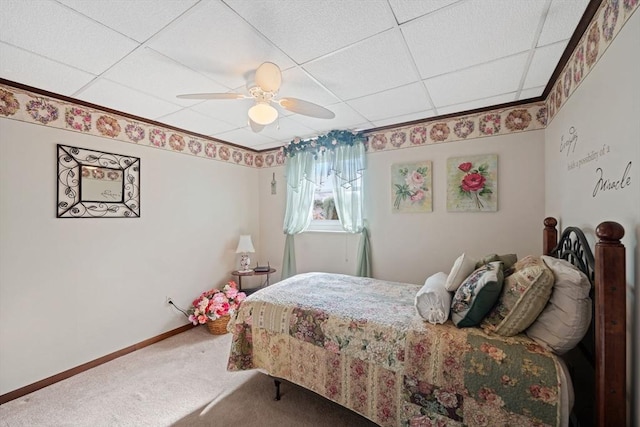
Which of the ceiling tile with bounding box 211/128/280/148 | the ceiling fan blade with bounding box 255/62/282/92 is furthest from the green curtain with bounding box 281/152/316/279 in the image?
the ceiling fan blade with bounding box 255/62/282/92

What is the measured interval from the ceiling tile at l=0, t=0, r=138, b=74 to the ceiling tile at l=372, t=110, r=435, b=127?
2.20m

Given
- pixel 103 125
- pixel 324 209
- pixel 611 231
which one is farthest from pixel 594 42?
pixel 103 125

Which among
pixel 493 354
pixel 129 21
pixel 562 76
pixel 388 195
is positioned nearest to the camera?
pixel 493 354

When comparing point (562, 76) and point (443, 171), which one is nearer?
point (562, 76)

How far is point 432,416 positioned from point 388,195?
6.98ft

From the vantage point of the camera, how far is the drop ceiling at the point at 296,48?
129cm

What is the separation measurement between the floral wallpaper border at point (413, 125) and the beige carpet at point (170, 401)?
2.14 m

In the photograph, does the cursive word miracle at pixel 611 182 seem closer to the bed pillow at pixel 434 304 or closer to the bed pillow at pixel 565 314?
the bed pillow at pixel 565 314

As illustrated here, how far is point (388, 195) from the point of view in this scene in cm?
305

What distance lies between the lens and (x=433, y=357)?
53.4 inches

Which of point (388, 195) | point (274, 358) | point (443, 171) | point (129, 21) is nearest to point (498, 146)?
point (443, 171)

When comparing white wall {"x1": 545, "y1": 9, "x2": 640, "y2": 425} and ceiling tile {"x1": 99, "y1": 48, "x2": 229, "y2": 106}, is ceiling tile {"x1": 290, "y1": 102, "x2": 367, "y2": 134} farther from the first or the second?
white wall {"x1": 545, "y1": 9, "x2": 640, "y2": 425}

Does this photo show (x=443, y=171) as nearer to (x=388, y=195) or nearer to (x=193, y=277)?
(x=388, y=195)

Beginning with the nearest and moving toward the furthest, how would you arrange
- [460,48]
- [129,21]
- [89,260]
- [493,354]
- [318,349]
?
[493,354], [129,21], [460,48], [318,349], [89,260]
